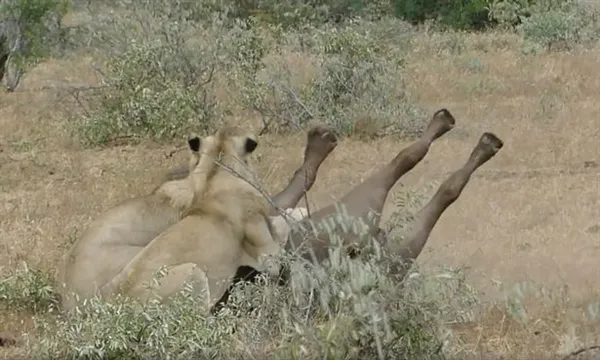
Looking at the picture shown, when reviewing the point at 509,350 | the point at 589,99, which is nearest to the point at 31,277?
the point at 509,350

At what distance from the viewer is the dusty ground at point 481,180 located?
625 centimetres

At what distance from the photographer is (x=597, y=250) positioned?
24.9ft

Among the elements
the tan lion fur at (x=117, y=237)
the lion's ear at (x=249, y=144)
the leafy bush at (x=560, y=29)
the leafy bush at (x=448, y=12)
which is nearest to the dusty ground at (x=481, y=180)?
the tan lion fur at (x=117, y=237)

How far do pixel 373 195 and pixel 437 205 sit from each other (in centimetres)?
33

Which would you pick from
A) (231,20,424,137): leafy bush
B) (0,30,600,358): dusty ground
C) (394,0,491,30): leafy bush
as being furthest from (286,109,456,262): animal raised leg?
(394,0,491,30): leafy bush

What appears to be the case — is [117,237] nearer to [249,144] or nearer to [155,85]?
[249,144]

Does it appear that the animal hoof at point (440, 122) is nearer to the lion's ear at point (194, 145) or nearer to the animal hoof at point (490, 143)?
the animal hoof at point (490, 143)

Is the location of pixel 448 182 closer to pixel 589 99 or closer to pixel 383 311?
pixel 383 311

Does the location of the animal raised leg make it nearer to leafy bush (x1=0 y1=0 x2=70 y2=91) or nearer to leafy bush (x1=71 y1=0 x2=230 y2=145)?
leafy bush (x1=71 y1=0 x2=230 y2=145)

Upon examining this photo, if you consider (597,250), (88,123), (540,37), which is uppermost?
(597,250)

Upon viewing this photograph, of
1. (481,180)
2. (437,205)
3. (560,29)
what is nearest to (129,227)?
(437,205)

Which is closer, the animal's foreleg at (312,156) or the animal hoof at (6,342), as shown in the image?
the animal hoof at (6,342)

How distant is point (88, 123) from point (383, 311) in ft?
27.2

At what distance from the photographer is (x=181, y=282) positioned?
17.2 feet
